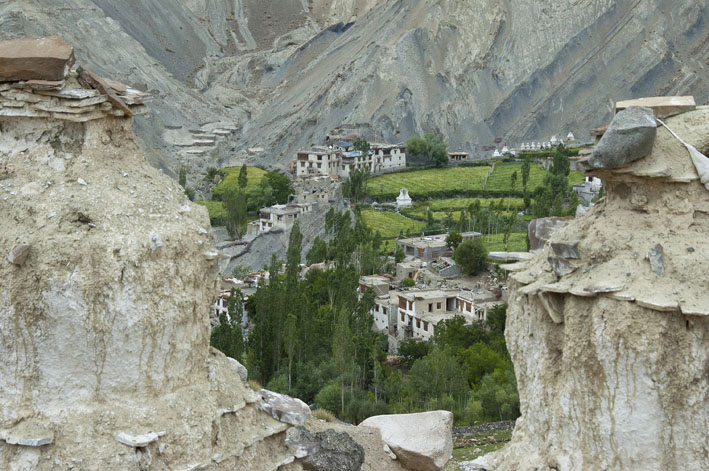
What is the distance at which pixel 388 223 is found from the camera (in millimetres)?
67188

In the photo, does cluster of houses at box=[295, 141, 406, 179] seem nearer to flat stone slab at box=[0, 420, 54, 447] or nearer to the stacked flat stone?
the stacked flat stone

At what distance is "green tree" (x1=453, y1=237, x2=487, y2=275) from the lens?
52031 mm

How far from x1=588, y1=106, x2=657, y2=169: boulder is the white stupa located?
207ft

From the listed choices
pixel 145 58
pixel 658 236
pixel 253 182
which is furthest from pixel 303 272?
pixel 145 58

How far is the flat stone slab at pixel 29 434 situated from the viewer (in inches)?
414

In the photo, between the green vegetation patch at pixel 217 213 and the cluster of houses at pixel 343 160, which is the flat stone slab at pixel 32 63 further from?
the cluster of houses at pixel 343 160

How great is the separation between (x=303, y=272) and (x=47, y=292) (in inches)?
1684

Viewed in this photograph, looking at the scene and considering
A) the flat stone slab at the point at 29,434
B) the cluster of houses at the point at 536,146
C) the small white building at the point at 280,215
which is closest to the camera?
the flat stone slab at the point at 29,434

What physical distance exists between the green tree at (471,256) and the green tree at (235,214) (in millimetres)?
21121

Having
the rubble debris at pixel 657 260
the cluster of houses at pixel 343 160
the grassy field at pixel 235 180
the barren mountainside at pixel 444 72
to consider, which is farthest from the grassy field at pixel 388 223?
the rubble debris at pixel 657 260

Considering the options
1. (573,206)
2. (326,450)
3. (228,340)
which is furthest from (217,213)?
(326,450)

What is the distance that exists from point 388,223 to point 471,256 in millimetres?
15856

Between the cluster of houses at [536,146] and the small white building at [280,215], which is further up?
the cluster of houses at [536,146]

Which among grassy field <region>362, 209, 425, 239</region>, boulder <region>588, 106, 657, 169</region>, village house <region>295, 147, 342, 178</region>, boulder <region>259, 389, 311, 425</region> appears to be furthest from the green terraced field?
boulder <region>588, 106, 657, 169</region>
